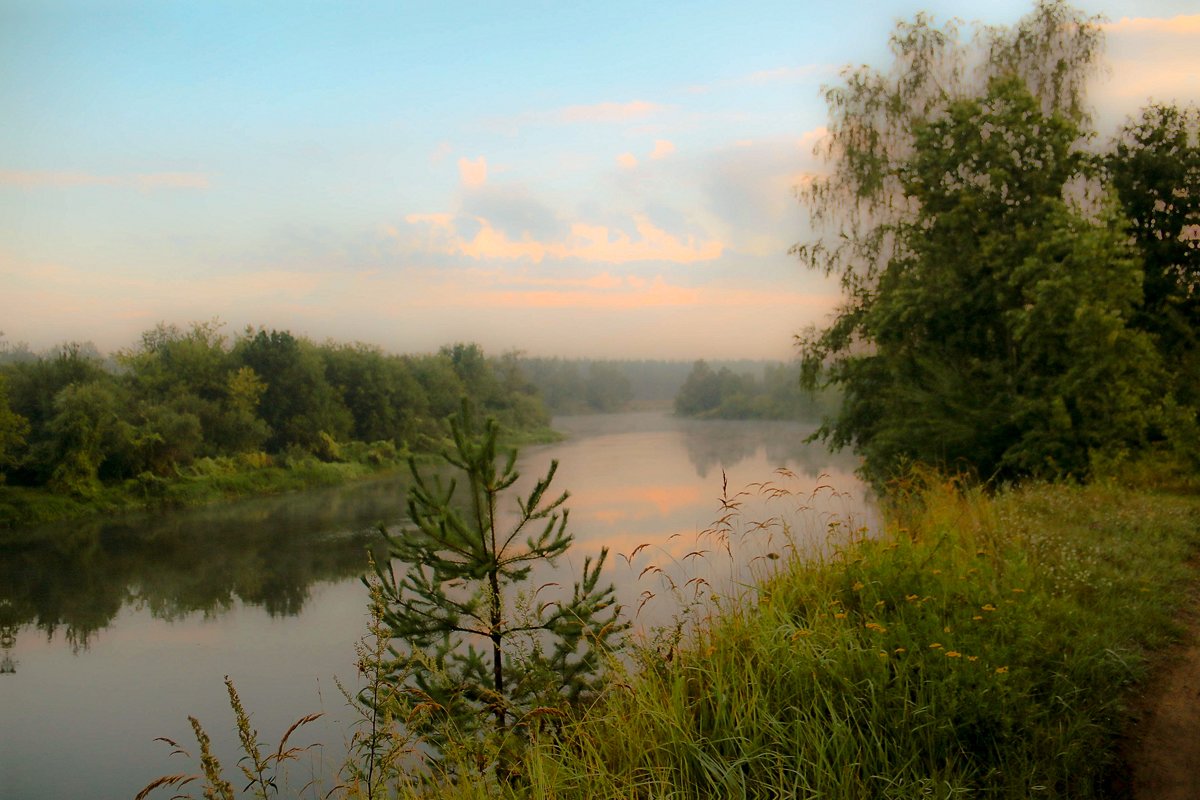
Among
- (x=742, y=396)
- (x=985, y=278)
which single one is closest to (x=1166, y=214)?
(x=985, y=278)

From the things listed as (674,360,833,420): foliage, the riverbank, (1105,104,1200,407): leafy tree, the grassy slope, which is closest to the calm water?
the grassy slope

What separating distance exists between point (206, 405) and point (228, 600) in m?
17.8

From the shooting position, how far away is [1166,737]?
3473 mm

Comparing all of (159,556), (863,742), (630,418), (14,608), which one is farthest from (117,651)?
(630,418)

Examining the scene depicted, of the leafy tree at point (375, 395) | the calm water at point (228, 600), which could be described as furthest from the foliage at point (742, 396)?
the calm water at point (228, 600)

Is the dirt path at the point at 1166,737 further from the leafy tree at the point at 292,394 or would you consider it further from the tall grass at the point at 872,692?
the leafy tree at the point at 292,394

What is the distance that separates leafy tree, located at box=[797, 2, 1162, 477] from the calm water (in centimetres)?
247

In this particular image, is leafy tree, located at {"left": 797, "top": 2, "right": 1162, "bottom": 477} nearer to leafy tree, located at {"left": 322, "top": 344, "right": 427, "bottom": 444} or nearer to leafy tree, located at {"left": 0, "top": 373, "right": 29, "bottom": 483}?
leafy tree, located at {"left": 0, "top": 373, "right": 29, "bottom": 483}

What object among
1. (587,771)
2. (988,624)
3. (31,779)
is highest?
(988,624)

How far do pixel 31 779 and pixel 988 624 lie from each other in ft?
33.2

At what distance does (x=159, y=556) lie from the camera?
63.3 feet

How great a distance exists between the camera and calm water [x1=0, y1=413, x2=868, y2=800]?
28.3ft

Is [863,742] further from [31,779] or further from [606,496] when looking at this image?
[606,496]

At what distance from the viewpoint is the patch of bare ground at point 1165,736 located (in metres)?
3.20
